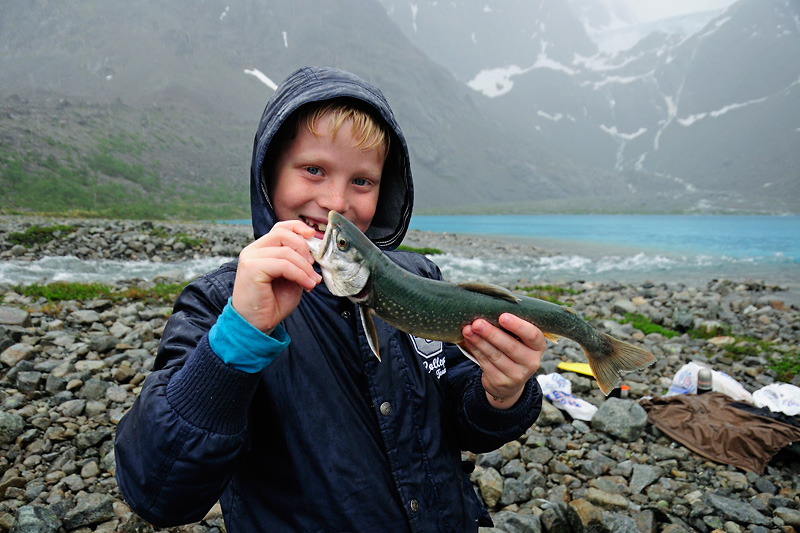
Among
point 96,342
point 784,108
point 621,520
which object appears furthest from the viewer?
point 784,108

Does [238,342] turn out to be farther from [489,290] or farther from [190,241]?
[190,241]

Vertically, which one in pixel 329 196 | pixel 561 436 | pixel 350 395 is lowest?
pixel 561 436

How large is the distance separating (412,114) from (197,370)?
578ft

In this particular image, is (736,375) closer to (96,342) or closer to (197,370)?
(197,370)

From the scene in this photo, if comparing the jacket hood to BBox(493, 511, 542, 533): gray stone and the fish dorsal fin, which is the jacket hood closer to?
the fish dorsal fin

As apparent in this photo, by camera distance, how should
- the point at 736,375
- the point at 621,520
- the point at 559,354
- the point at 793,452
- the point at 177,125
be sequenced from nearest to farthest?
1. the point at 621,520
2. the point at 793,452
3. the point at 736,375
4. the point at 559,354
5. the point at 177,125

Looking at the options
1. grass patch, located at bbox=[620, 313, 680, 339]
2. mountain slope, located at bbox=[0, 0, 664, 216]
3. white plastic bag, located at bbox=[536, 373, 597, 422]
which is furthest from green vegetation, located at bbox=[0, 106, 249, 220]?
white plastic bag, located at bbox=[536, 373, 597, 422]

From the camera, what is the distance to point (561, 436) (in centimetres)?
583

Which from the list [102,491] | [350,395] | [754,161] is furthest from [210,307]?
[754,161]

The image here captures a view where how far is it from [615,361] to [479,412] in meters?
1.17

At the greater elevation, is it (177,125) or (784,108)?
(784,108)

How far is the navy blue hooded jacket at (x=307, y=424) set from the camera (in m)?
1.71

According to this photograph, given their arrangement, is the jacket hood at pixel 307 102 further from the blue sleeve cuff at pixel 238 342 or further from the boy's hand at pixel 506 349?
the boy's hand at pixel 506 349

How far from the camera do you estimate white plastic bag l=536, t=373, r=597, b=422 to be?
20.4 ft
